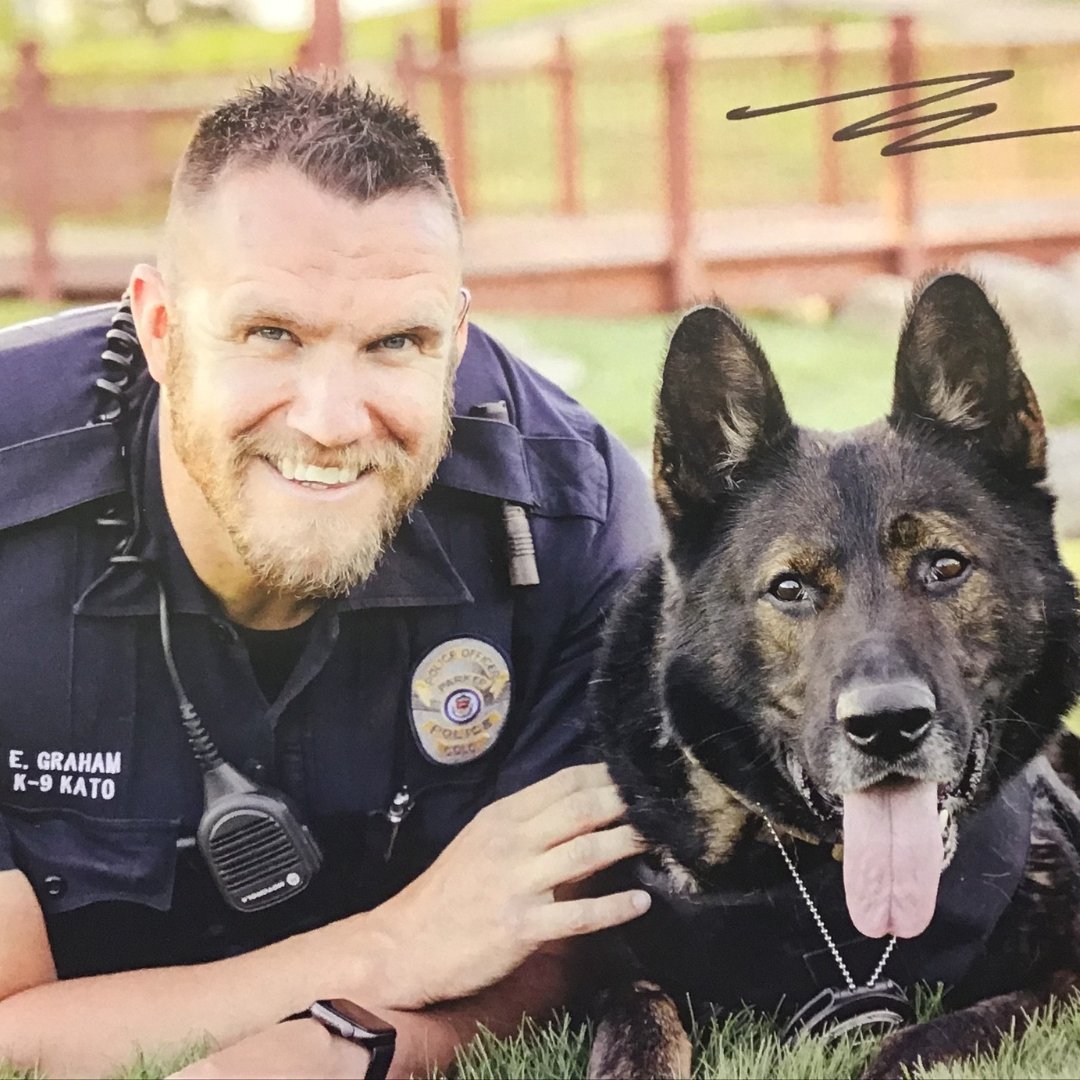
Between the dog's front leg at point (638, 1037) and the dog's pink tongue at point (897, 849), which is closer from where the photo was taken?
the dog's pink tongue at point (897, 849)

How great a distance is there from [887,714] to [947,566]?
355 millimetres

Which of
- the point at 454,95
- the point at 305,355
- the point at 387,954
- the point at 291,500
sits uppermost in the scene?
the point at 454,95

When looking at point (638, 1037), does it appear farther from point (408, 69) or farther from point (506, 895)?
point (408, 69)

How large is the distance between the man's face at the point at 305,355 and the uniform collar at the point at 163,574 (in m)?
0.15

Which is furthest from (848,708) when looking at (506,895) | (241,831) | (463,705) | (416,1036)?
(241,831)

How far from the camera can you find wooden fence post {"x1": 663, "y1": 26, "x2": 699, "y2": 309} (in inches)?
127

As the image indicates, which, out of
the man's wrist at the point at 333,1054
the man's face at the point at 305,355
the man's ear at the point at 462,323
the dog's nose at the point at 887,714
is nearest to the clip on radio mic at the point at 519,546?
the man's ear at the point at 462,323

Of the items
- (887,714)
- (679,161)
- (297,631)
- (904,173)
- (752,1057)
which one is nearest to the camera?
(887,714)

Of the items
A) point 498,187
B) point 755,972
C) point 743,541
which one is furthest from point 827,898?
point 498,187

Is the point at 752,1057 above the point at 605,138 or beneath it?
beneath

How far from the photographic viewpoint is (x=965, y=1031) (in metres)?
2.54

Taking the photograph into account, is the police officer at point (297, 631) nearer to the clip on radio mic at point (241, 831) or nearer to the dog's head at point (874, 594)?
the clip on radio mic at point (241, 831)

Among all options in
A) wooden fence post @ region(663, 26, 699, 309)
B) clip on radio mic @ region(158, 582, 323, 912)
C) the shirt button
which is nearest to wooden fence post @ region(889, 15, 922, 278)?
wooden fence post @ region(663, 26, 699, 309)
